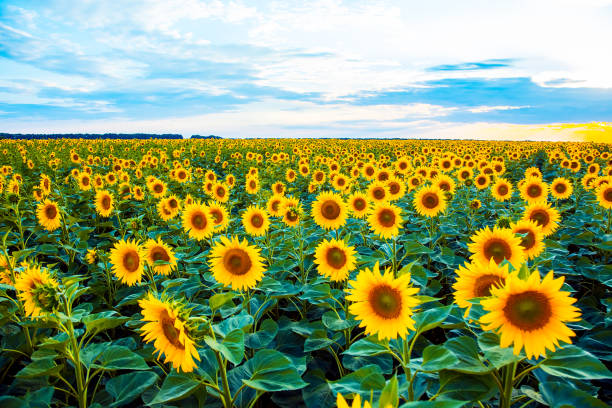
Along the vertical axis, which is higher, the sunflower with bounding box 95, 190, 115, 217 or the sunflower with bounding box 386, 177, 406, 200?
the sunflower with bounding box 386, 177, 406, 200

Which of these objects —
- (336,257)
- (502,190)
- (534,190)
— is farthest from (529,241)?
(502,190)

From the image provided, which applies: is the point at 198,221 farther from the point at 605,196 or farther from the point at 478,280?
the point at 605,196

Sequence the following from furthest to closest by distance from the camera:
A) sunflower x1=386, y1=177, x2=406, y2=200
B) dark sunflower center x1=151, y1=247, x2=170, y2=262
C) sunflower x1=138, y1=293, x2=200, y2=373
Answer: sunflower x1=386, y1=177, x2=406, y2=200 < dark sunflower center x1=151, y1=247, x2=170, y2=262 < sunflower x1=138, y1=293, x2=200, y2=373

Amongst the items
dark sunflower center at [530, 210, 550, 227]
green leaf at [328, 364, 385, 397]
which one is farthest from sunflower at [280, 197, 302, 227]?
dark sunflower center at [530, 210, 550, 227]

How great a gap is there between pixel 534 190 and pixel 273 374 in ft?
22.9

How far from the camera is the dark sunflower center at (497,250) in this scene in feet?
10.0

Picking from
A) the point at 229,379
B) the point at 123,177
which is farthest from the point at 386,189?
the point at 123,177

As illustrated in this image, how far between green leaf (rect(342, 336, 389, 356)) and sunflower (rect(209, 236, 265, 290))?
1.35 m

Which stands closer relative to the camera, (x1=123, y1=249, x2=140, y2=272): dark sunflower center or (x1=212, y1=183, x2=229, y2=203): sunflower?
(x1=123, y1=249, x2=140, y2=272): dark sunflower center

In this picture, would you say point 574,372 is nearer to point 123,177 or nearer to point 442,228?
point 442,228

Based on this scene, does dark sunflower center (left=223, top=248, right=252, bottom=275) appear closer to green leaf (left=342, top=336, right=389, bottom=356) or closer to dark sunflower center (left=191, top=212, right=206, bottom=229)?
green leaf (left=342, top=336, right=389, bottom=356)

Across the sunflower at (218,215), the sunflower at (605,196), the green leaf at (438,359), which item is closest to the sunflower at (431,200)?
the sunflower at (605,196)

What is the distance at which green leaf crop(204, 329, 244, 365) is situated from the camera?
5.64 feet

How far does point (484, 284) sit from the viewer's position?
2162 mm
